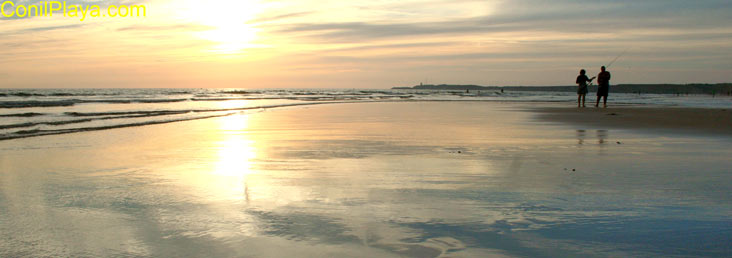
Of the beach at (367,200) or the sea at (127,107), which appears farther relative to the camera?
the sea at (127,107)

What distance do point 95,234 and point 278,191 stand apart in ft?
5.18

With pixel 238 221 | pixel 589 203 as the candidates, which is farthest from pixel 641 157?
pixel 238 221

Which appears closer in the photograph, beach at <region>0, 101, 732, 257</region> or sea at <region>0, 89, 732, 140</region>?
beach at <region>0, 101, 732, 257</region>

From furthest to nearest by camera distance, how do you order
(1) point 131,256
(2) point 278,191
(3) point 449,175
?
(3) point 449,175 → (2) point 278,191 → (1) point 131,256

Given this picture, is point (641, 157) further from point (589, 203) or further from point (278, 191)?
point (278, 191)

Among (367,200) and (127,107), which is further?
(127,107)

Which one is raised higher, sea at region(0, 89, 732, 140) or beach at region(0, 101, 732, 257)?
beach at region(0, 101, 732, 257)

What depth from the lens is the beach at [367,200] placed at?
10.1 feet

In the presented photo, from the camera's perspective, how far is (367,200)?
4.24 m

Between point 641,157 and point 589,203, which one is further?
point 641,157

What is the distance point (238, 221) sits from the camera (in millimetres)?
3586

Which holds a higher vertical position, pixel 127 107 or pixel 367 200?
pixel 367 200

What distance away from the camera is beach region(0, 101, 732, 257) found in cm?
308

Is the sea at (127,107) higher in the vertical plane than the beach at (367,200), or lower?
lower
